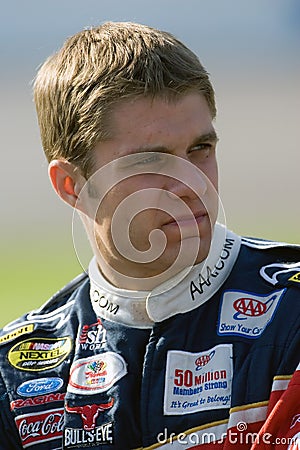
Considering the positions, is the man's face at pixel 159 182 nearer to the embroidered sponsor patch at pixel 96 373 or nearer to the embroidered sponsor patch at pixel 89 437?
the embroidered sponsor patch at pixel 96 373

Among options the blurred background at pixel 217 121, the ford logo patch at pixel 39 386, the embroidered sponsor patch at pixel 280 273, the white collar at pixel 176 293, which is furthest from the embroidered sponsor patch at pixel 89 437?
the blurred background at pixel 217 121

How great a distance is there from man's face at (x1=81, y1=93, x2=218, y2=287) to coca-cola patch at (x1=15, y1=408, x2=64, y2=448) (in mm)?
301

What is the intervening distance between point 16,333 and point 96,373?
24 cm

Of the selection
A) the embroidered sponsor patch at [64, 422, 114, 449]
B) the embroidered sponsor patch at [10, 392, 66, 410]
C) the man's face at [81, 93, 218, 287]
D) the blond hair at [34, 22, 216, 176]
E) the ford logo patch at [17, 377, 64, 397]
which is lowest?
the embroidered sponsor patch at [64, 422, 114, 449]

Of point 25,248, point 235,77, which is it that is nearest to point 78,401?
point 25,248

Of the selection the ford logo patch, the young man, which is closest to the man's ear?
the young man

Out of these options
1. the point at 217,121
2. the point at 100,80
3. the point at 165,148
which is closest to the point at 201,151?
the point at 165,148

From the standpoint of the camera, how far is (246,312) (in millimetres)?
1827

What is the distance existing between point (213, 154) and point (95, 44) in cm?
35

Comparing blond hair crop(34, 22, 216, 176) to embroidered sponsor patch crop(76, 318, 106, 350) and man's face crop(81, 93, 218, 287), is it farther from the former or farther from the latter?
A: embroidered sponsor patch crop(76, 318, 106, 350)

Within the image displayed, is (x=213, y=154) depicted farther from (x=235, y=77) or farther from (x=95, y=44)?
(x=235, y=77)

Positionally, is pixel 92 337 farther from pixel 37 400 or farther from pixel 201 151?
pixel 201 151

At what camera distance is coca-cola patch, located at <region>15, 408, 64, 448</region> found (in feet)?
6.13

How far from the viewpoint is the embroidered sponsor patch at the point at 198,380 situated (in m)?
1.76
